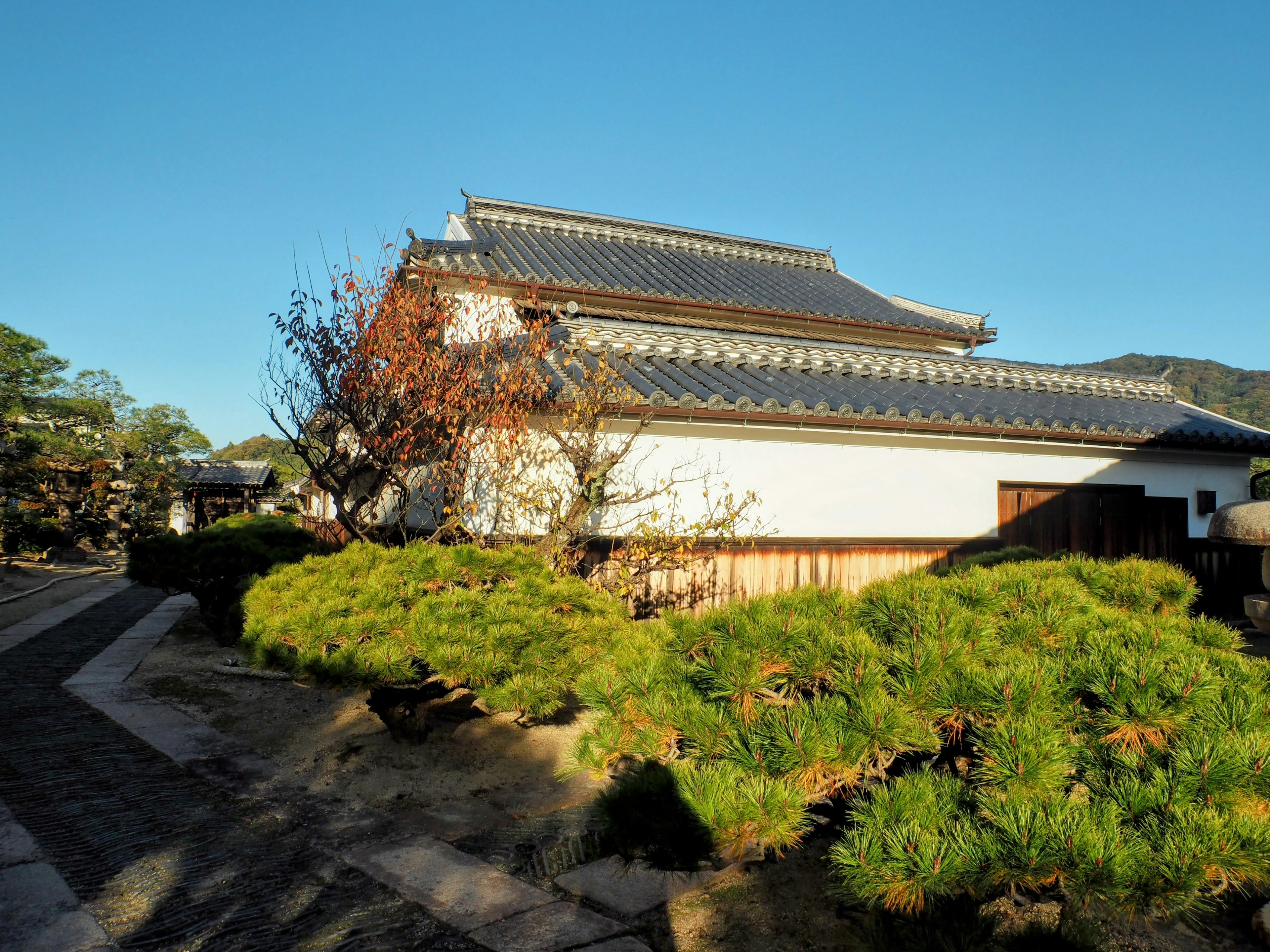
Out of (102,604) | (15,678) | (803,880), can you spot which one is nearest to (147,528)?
(102,604)

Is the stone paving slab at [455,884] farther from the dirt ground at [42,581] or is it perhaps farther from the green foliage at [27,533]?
the green foliage at [27,533]

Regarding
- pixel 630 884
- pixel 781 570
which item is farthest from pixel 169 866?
pixel 781 570

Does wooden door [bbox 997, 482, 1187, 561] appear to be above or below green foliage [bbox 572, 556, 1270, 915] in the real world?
above

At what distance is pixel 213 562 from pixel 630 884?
7620 mm

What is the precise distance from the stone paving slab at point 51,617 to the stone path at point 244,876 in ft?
19.9

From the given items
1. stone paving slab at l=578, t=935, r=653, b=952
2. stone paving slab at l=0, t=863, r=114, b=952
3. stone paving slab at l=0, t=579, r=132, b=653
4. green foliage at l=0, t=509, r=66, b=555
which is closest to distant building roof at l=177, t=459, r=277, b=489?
green foliage at l=0, t=509, r=66, b=555

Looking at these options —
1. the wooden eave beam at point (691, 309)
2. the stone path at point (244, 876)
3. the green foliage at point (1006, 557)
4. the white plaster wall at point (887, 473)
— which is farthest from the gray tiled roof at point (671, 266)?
the stone path at point (244, 876)

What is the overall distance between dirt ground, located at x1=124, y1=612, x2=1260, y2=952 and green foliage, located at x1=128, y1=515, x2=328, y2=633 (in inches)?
37.0

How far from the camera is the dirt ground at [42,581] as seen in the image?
13.2 metres

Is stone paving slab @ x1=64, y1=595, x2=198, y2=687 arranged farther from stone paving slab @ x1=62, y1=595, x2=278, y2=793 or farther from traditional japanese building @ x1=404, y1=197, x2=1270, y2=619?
traditional japanese building @ x1=404, y1=197, x2=1270, y2=619

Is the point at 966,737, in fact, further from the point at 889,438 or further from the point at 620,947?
the point at 889,438

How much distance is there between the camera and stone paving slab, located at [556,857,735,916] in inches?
132

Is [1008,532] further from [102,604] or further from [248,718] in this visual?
[102,604]

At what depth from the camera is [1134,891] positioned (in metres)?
2.03
